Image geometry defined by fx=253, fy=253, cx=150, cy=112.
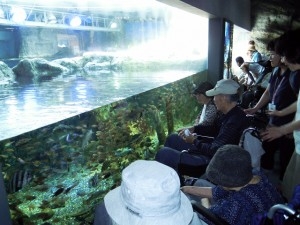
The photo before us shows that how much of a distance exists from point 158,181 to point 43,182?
2.03 metres

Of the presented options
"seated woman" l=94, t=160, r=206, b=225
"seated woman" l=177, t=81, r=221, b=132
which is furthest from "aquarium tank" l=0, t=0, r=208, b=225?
"seated woman" l=94, t=160, r=206, b=225

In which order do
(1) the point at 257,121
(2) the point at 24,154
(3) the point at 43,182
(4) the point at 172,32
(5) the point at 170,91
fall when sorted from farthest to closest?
1. (4) the point at 172,32
2. (5) the point at 170,91
3. (1) the point at 257,121
4. (3) the point at 43,182
5. (2) the point at 24,154

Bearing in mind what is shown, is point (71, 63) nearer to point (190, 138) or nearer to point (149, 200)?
point (190, 138)

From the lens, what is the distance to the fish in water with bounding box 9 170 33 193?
7.40ft

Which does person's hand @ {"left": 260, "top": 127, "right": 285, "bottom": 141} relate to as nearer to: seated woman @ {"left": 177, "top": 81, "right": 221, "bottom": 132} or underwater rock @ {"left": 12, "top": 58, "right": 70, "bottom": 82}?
seated woman @ {"left": 177, "top": 81, "right": 221, "bottom": 132}

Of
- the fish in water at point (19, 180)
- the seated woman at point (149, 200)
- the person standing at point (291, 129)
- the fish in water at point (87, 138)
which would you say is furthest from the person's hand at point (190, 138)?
the seated woman at point (149, 200)

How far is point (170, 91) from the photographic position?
5254mm

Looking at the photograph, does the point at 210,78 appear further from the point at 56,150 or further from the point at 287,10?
the point at 287,10

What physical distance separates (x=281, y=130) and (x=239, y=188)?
0.96m

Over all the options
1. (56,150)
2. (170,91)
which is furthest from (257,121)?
(56,150)

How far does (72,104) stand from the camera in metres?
3.21

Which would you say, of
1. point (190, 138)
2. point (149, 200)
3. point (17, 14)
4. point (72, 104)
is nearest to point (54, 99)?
point (72, 104)

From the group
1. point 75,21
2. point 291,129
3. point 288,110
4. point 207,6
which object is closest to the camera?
point 291,129

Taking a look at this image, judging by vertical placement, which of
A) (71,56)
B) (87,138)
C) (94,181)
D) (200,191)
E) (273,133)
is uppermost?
(71,56)
